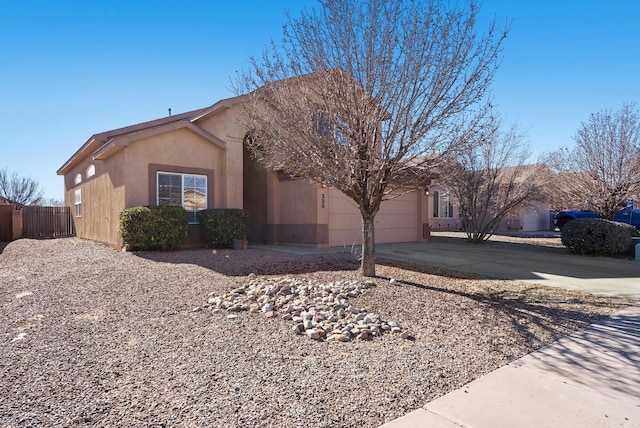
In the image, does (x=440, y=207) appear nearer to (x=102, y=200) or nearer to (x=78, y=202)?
(x=102, y=200)

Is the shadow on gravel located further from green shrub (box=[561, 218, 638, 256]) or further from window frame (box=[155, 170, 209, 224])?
green shrub (box=[561, 218, 638, 256])

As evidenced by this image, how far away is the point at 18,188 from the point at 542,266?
129 feet

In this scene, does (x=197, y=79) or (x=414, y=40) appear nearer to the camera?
(x=414, y=40)

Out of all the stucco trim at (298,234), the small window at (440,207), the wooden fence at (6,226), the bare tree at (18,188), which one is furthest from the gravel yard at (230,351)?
the bare tree at (18,188)

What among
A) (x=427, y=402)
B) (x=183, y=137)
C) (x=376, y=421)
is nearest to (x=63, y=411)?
(x=376, y=421)

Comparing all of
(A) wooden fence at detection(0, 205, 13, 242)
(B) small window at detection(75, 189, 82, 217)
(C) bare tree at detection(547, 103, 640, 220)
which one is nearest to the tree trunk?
(C) bare tree at detection(547, 103, 640, 220)

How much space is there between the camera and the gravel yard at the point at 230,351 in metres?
2.83

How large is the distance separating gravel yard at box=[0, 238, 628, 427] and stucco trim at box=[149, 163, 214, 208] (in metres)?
4.67

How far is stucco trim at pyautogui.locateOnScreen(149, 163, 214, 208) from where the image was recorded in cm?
1200

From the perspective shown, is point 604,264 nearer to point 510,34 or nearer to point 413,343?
point 510,34

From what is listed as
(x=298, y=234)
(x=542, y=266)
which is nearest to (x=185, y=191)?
(x=298, y=234)

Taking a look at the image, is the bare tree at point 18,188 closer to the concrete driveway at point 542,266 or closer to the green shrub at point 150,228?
the green shrub at point 150,228

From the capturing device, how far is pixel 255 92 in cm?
743

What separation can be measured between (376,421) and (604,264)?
11.0 m
